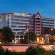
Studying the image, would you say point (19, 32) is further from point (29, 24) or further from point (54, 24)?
point (54, 24)

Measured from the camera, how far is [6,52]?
15.4m

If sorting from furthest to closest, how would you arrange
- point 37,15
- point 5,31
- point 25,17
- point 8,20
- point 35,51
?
point 37,15 < point 25,17 < point 8,20 < point 5,31 < point 35,51

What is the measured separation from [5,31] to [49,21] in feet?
110

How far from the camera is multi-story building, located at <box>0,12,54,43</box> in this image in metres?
51.0

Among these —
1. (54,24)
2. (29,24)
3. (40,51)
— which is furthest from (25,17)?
(40,51)

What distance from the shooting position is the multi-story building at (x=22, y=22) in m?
51.0

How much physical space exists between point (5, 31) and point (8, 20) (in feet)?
56.4

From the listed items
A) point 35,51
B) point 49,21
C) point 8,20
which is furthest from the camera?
Answer: point 49,21

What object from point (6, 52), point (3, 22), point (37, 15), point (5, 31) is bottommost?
point (6, 52)

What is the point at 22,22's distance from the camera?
5406cm

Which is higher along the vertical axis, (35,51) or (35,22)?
(35,22)

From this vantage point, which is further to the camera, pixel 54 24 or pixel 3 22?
pixel 54 24

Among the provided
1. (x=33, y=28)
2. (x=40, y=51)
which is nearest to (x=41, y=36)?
(x=33, y=28)

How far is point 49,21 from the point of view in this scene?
62781mm
